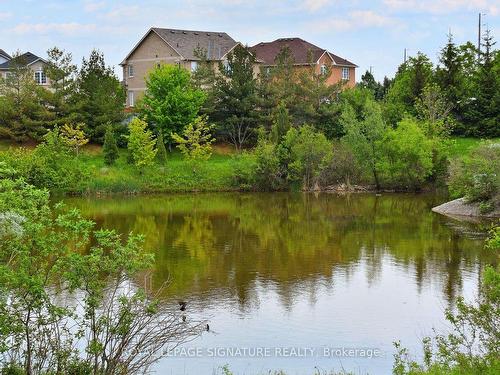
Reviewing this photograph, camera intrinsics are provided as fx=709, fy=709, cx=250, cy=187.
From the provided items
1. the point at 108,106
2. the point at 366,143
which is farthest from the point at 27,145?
the point at 366,143

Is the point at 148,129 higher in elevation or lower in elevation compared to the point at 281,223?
higher

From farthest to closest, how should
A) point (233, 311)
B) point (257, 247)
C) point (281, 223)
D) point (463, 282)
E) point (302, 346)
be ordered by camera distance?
point (281, 223) < point (257, 247) < point (463, 282) < point (233, 311) < point (302, 346)

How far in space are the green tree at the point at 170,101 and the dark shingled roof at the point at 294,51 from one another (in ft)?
40.0

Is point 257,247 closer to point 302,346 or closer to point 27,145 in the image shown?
point 302,346

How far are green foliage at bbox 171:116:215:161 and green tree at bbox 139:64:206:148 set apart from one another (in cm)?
111

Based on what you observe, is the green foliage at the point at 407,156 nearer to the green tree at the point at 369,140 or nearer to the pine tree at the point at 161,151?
the green tree at the point at 369,140

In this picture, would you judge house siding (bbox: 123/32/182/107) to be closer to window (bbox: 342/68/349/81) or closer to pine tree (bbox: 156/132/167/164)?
pine tree (bbox: 156/132/167/164)

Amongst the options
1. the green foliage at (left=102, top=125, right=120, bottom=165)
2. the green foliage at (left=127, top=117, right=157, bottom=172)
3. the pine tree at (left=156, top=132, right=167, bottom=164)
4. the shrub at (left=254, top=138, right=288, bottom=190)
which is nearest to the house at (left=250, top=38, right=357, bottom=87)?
the shrub at (left=254, top=138, right=288, bottom=190)

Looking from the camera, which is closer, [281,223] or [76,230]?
[76,230]

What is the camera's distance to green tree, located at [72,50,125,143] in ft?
189

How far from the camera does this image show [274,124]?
192 feet

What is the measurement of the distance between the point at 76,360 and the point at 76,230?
7.52 feet

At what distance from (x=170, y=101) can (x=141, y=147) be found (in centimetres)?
631

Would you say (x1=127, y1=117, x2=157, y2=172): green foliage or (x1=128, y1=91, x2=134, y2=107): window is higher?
(x1=128, y1=91, x2=134, y2=107): window
